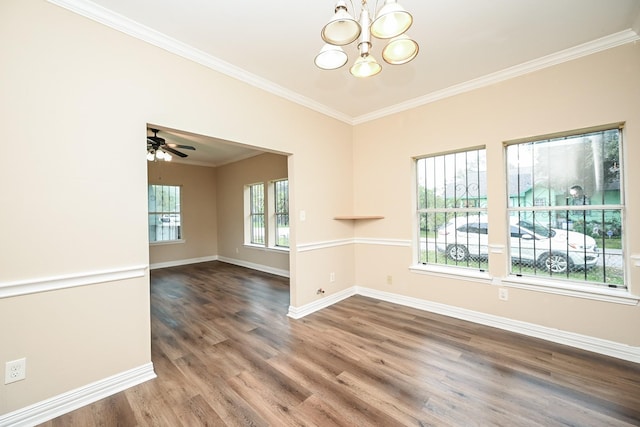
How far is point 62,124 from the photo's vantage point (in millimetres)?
1746

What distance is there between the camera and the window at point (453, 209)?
3.14 metres

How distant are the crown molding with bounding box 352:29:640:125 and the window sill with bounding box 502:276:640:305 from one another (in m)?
2.24

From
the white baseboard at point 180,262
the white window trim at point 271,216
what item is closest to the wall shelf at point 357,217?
the white window trim at point 271,216

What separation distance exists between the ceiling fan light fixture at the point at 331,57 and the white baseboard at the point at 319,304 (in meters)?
2.77

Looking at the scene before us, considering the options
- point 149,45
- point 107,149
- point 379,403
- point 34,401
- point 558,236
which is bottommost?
point 379,403

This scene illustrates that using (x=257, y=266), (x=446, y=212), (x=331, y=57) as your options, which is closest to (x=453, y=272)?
(x=446, y=212)

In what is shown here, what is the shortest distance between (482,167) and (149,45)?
3.69m

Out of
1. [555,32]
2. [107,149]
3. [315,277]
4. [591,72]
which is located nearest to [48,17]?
[107,149]

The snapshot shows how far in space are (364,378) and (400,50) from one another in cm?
238

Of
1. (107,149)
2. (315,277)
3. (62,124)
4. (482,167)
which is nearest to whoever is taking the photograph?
(62,124)

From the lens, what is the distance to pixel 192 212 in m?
6.94

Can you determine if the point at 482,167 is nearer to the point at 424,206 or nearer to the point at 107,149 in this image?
the point at 424,206

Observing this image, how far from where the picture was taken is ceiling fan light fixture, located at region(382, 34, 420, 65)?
143 centimetres

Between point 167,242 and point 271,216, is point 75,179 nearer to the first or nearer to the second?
point 271,216
